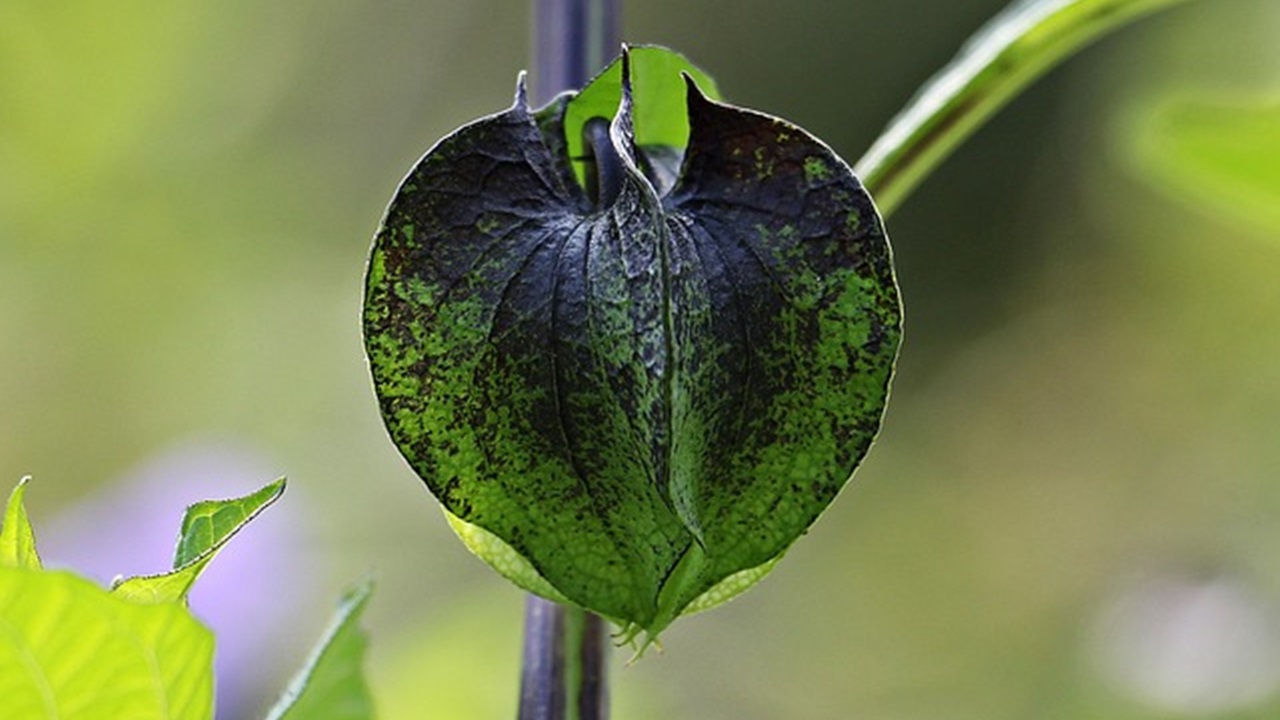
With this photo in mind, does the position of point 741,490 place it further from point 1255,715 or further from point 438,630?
point 1255,715

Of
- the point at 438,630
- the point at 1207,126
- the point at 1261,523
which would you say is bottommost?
the point at 1261,523

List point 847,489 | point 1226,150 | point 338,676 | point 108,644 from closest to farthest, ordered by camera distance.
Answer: point 108,644 < point 338,676 < point 1226,150 < point 847,489

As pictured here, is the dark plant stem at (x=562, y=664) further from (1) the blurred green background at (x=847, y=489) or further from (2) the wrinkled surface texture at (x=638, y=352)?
(1) the blurred green background at (x=847, y=489)

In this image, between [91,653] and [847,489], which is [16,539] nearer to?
[91,653]

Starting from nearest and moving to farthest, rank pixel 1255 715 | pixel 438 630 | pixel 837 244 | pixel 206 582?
pixel 837 244 < pixel 438 630 < pixel 1255 715 < pixel 206 582

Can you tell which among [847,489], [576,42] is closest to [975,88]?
[576,42]

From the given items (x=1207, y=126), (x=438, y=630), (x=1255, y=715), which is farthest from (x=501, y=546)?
(x=1255, y=715)

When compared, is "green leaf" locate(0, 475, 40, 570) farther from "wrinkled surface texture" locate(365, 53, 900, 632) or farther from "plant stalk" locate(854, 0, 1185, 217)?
"plant stalk" locate(854, 0, 1185, 217)
